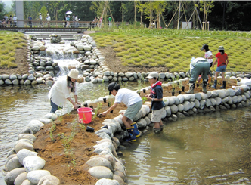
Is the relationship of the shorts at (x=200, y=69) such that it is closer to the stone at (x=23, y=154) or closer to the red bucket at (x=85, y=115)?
the red bucket at (x=85, y=115)

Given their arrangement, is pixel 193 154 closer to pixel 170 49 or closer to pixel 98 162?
pixel 98 162

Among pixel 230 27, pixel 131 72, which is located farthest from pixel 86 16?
pixel 131 72

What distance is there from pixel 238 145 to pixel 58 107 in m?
4.05

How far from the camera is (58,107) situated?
21.0 ft

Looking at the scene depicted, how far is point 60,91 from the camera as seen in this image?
6.45 meters

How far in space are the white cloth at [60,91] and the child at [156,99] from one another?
1.87 metres

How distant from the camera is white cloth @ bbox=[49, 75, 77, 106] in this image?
6.35 meters

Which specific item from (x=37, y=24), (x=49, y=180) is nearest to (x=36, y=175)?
(x=49, y=180)

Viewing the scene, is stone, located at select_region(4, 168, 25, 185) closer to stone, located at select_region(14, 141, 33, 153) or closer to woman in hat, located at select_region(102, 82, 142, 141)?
stone, located at select_region(14, 141, 33, 153)

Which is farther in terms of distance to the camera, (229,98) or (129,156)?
(229,98)

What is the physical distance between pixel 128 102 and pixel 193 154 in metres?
1.71

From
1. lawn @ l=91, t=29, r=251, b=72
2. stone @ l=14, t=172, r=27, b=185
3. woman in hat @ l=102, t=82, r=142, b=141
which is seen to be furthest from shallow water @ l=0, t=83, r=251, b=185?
lawn @ l=91, t=29, r=251, b=72

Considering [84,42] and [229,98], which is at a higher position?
[84,42]

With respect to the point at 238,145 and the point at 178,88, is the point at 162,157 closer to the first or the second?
the point at 238,145
